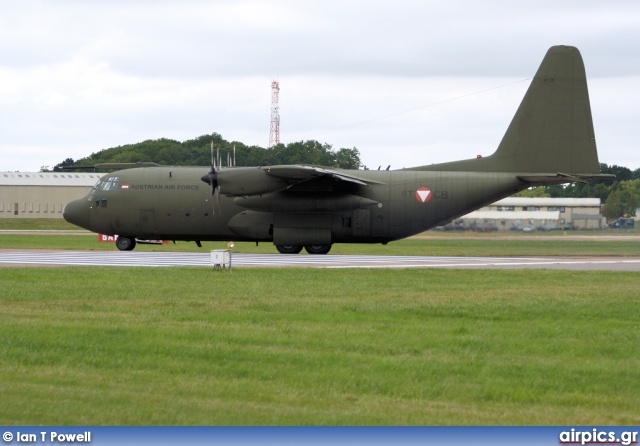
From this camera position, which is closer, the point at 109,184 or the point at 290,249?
the point at 290,249

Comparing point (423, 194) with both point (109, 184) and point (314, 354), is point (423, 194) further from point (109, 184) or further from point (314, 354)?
point (314, 354)

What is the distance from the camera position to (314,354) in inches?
511

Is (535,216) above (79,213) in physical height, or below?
below

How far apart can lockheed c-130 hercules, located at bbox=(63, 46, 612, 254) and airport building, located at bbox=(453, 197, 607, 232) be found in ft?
83.5

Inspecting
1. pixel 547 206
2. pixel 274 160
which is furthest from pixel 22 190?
pixel 547 206

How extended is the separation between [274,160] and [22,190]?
35106 mm

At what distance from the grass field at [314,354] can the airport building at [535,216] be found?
4407 centimetres

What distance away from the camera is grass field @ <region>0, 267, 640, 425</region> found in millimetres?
9656

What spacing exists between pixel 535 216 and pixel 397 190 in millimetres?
51732

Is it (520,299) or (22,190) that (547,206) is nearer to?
(22,190)

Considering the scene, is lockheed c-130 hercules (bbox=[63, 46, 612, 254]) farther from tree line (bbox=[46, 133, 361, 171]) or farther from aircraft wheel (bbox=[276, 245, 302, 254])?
tree line (bbox=[46, 133, 361, 171])

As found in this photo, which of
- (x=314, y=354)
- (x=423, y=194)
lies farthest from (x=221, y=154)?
(x=314, y=354)

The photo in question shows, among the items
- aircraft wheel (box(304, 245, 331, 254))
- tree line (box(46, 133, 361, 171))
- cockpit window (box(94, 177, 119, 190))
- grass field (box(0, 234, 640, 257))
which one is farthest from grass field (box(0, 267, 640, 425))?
tree line (box(46, 133, 361, 171))

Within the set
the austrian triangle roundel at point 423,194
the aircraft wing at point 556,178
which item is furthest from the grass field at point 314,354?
the austrian triangle roundel at point 423,194
